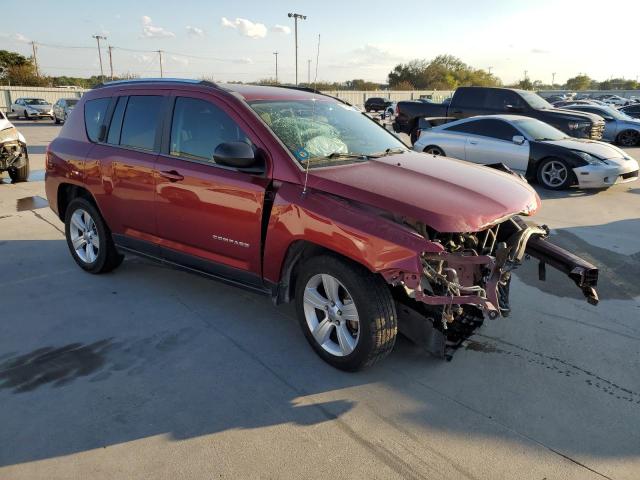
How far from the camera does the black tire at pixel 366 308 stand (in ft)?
9.93

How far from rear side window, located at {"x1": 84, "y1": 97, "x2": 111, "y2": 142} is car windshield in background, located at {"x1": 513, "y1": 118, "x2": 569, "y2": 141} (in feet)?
26.5

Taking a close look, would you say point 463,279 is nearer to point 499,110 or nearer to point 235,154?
point 235,154

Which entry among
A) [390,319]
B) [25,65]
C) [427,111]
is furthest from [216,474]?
[25,65]

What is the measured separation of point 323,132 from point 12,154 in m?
8.68

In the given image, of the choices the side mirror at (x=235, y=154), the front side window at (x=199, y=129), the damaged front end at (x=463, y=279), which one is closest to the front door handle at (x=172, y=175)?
the front side window at (x=199, y=129)

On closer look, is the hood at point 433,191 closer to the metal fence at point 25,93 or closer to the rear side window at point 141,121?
the rear side window at point 141,121

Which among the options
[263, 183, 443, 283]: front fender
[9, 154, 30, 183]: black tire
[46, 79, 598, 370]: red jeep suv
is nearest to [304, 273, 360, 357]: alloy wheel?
[46, 79, 598, 370]: red jeep suv

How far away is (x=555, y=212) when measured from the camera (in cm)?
775

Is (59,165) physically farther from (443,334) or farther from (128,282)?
(443,334)

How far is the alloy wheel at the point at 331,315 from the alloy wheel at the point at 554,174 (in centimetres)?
757

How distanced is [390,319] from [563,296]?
2.40 m

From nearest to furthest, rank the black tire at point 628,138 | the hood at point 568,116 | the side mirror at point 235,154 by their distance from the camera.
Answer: the side mirror at point 235,154 → the hood at point 568,116 → the black tire at point 628,138

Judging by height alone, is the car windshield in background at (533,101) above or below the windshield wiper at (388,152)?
above

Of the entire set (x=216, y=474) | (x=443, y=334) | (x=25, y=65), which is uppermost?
(x=25, y=65)
